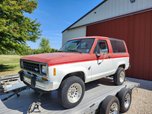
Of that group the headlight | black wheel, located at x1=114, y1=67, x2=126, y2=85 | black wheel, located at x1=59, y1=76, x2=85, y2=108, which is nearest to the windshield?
black wheel, located at x1=59, y1=76, x2=85, y2=108

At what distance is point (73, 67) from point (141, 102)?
342 cm

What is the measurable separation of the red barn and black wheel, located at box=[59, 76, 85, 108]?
22.2 feet

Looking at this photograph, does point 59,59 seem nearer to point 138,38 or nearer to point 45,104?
point 45,104

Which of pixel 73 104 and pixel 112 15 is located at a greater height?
pixel 112 15

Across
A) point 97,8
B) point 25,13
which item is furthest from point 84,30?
point 25,13

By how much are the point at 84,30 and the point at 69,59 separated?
34.2 feet

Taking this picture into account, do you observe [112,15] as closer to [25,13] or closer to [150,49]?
[150,49]

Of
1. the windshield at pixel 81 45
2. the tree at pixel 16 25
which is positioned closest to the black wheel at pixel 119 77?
the windshield at pixel 81 45

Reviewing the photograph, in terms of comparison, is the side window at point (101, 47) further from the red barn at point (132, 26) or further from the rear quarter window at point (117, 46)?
the red barn at point (132, 26)

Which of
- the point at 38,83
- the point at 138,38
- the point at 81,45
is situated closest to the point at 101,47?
the point at 81,45

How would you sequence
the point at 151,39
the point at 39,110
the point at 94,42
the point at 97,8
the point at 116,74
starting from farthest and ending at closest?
the point at 97,8 < the point at 151,39 < the point at 116,74 < the point at 94,42 < the point at 39,110

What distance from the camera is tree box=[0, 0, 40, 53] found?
11734mm

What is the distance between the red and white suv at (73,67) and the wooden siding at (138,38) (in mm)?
4499

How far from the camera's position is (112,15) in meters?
11.6
